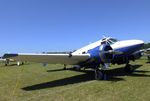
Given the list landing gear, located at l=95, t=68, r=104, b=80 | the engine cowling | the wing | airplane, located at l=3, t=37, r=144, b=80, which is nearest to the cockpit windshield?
airplane, located at l=3, t=37, r=144, b=80

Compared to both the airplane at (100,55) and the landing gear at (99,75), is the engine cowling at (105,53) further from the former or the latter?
the landing gear at (99,75)

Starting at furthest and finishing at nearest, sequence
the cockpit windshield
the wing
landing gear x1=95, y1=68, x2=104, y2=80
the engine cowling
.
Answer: the cockpit windshield < landing gear x1=95, y1=68, x2=104, y2=80 < the engine cowling < the wing

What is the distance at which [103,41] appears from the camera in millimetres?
16859

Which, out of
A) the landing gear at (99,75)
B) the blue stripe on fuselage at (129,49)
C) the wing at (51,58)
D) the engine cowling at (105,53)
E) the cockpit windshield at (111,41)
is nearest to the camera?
the wing at (51,58)

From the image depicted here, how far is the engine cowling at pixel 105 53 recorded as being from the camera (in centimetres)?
1563

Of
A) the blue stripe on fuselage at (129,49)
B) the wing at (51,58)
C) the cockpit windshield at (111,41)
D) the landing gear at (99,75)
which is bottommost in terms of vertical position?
the landing gear at (99,75)

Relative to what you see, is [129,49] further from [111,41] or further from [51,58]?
[51,58]

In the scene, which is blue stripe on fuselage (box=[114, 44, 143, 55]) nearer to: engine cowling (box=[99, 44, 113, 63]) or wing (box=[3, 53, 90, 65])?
engine cowling (box=[99, 44, 113, 63])

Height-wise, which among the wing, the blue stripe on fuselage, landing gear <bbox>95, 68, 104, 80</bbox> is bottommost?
landing gear <bbox>95, 68, 104, 80</bbox>

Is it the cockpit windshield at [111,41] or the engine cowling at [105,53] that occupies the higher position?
the cockpit windshield at [111,41]

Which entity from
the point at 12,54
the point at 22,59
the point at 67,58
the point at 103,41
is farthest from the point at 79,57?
the point at 12,54

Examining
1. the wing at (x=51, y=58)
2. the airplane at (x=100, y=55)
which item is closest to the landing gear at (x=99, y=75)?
the airplane at (x=100, y=55)

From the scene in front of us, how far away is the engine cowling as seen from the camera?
15.6 meters

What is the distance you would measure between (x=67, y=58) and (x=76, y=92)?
5208mm
